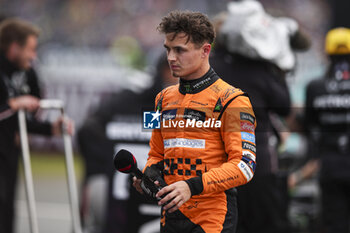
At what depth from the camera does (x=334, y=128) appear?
A: 5.48 m

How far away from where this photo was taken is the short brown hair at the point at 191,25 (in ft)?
8.14

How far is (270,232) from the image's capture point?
4418 millimetres

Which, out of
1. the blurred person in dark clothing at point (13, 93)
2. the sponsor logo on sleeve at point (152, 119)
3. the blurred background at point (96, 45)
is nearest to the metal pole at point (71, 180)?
the blurred person in dark clothing at point (13, 93)

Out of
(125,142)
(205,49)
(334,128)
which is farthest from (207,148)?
(334,128)

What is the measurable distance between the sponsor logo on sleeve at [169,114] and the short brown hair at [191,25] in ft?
1.02

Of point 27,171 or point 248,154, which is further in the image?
point 27,171

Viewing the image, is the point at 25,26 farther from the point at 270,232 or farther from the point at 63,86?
the point at 63,86

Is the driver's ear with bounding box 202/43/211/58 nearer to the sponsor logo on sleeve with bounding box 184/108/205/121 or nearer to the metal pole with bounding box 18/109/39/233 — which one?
the sponsor logo on sleeve with bounding box 184/108/205/121

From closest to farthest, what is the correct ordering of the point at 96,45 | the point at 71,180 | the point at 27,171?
the point at 27,171 → the point at 71,180 → the point at 96,45

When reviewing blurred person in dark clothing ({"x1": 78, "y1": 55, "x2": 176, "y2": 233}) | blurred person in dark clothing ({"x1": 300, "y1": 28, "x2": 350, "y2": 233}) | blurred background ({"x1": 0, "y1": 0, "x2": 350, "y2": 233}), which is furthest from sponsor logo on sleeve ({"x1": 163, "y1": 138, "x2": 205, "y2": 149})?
blurred background ({"x1": 0, "y1": 0, "x2": 350, "y2": 233})

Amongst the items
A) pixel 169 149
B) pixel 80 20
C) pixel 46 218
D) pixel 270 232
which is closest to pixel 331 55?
pixel 270 232

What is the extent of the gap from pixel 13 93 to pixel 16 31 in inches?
20.2

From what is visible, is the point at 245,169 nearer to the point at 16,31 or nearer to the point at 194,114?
the point at 194,114

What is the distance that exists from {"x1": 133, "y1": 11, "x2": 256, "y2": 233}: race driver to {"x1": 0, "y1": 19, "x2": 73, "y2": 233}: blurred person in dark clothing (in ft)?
8.08
